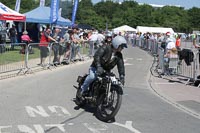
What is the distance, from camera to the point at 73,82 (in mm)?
14117

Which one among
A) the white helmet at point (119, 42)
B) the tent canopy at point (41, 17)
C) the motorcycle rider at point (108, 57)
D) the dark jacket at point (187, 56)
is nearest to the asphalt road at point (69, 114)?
the motorcycle rider at point (108, 57)

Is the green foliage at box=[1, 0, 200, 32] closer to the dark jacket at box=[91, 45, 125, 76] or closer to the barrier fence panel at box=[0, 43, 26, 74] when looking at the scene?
the barrier fence panel at box=[0, 43, 26, 74]

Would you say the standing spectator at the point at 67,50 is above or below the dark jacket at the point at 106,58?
below

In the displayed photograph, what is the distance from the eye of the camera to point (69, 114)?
342 inches

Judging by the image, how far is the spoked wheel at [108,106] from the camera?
7.84m

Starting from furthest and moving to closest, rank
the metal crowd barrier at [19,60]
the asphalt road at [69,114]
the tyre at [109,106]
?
the metal crowd barrier at [19,60] < the tyre at [109,106] < the asphalt road at [69,114]

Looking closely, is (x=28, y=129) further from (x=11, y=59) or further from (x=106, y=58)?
(x=11, y=59)

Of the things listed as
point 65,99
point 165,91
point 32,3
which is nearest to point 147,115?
point 65,99

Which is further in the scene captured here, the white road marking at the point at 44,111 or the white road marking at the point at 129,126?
the white road marking at the point at 44,111

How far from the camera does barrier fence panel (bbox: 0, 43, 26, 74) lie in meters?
14.4

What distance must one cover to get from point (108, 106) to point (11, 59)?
6.89m

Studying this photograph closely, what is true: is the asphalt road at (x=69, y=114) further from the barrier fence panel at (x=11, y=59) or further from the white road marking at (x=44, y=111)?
the barrier fence panel at (x=11, y=59)

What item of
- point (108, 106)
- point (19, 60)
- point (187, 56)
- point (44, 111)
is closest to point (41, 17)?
point (19, 60)

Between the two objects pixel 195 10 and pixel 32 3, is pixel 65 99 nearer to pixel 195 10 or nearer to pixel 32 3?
pixel 32 3
